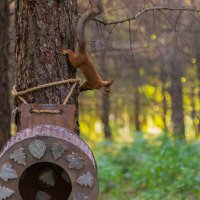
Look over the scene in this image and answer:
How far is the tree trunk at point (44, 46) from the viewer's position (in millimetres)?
3066

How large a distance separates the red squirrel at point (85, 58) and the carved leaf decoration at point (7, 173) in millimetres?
725

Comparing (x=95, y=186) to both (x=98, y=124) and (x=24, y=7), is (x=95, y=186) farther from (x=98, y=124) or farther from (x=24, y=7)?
(x=98, y=124)

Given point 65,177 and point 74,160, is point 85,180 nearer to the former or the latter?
point 74,160

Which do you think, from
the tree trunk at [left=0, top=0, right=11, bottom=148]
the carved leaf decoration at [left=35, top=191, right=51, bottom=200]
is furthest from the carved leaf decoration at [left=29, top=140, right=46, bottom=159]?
the tree trunk at [left=0, top=0, right=11, bottom=148]

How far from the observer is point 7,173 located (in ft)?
8.93

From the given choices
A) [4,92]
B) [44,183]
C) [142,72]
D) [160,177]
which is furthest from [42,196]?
[142,72]

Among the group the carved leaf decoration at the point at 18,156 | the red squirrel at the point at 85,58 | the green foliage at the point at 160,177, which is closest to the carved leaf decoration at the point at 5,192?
the carved leaf decoration at the point at 18,156

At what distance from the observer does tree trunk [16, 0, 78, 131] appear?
3.07 metres

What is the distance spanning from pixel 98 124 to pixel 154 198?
68.0 feet

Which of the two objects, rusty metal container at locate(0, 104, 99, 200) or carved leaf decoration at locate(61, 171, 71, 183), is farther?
carved leaf decoration at locate(61, 171, 71, 183)

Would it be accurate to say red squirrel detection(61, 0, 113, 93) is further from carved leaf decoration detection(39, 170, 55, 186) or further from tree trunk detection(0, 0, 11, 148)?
tree trunk detection(0, 0, 11, 148)

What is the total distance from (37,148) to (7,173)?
0.21m

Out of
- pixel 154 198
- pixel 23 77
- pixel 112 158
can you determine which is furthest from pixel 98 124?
pixel 23 77

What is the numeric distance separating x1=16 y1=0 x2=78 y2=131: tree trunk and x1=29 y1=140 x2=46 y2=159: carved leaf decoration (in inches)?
16.9
